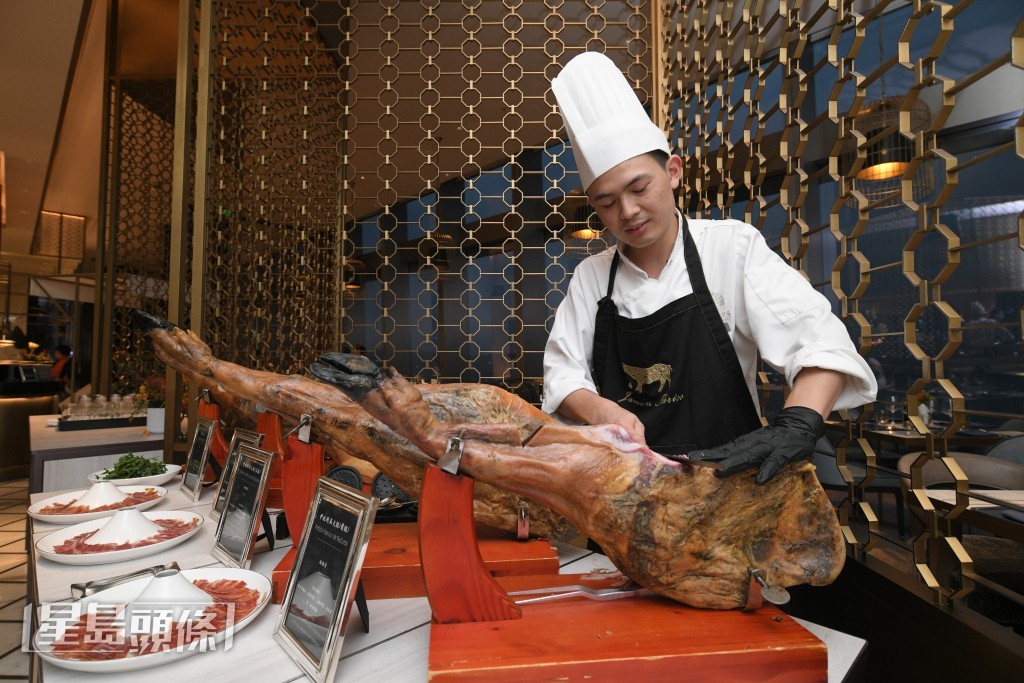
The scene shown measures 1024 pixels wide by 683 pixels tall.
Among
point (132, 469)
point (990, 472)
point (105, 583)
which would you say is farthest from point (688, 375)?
point (132, 469)

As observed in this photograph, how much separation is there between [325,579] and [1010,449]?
308 cm

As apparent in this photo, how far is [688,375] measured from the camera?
64.3 inches

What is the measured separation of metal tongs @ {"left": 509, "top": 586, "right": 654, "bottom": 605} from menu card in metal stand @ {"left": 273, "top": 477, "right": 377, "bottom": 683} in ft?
1.12

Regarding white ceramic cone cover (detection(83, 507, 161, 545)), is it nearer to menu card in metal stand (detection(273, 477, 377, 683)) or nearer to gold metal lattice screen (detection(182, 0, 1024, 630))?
menu card in metal stand (detection(273, 477, 377, 683))

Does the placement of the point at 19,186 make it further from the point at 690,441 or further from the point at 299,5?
the point at 690,441

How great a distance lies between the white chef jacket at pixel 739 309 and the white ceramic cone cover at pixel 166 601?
100 cm

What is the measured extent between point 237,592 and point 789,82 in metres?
2.15

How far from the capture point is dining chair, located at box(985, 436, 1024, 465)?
2.61m

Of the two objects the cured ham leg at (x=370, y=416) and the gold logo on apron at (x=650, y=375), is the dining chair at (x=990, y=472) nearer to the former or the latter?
the gold logo on apron at (x=650, y=375)

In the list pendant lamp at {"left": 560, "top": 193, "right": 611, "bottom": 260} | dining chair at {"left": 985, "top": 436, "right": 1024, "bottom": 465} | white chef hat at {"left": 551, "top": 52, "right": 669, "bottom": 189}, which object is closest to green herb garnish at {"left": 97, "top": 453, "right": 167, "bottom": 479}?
white chef hat at {"left": 551, "top": 52, "right": 669, "bottom": 189}

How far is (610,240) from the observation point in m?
3.59

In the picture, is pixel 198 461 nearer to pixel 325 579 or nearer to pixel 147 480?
pixel 147 480

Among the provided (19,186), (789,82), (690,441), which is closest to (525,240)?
(789,82)

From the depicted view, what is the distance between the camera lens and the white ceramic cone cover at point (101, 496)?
6.02 ft
